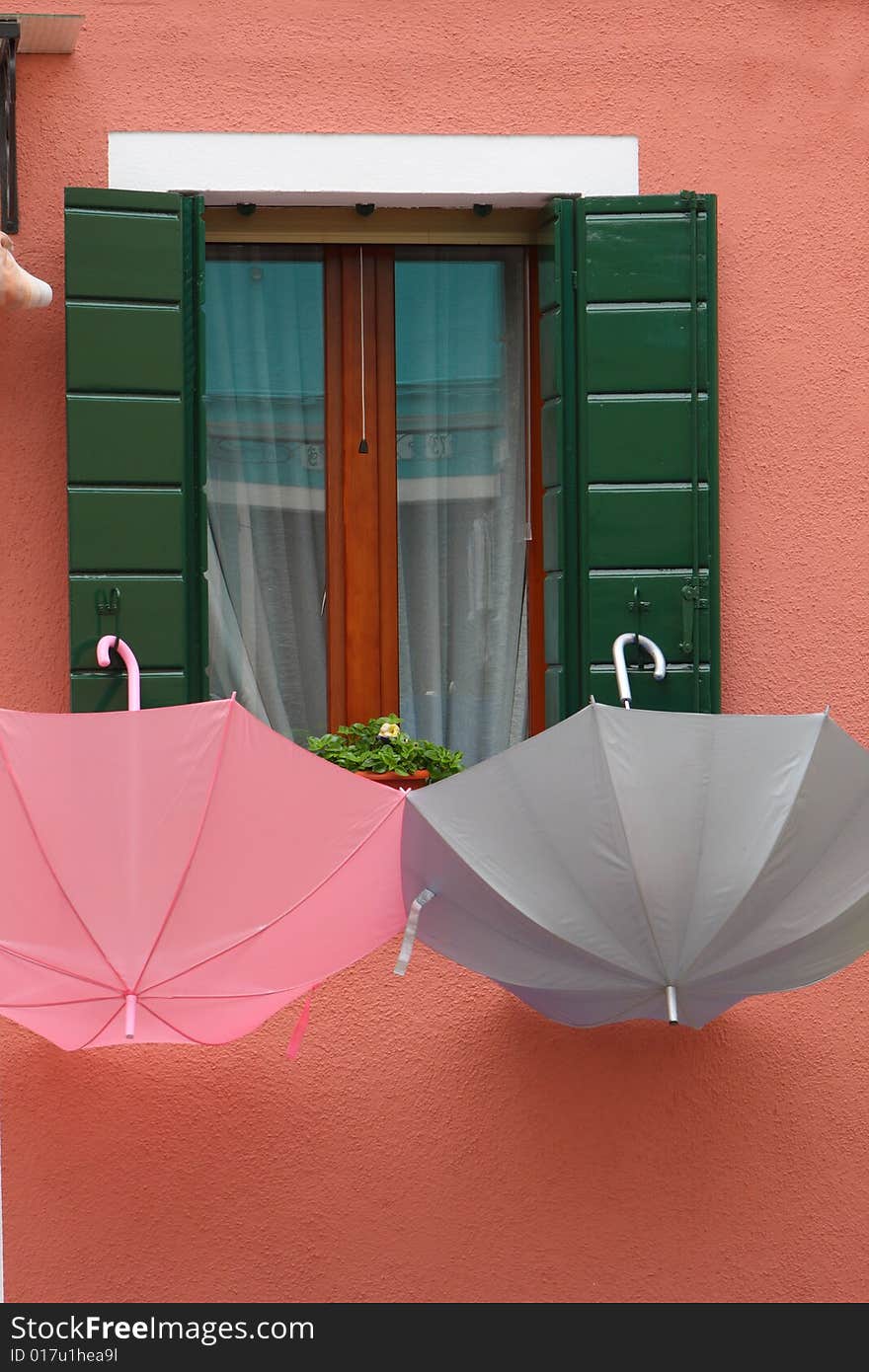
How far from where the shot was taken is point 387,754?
18.5 ft

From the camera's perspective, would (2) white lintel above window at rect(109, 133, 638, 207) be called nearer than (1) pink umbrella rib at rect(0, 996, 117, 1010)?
No

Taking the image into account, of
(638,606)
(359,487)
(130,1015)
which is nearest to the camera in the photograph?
(130,1015)

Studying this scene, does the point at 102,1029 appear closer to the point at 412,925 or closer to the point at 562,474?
the point at 412,925

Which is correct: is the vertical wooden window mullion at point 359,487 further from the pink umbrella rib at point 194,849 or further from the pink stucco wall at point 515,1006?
the pink umbrella rib at point 194,849

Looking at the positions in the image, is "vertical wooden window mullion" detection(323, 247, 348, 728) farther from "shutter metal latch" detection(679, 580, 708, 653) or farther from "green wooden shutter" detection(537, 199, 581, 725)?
"shutter metal latch" detection(679, 580, 708, 653)

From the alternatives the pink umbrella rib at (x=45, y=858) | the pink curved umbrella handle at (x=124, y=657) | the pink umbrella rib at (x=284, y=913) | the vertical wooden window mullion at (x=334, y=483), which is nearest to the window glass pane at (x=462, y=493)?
the vertical wooden window mullion at (x=334, y=483)

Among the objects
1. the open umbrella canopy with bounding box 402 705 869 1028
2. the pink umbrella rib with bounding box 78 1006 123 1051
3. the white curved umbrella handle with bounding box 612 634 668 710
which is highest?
the white curved umbrella handle with bounding box 612 634 668 710

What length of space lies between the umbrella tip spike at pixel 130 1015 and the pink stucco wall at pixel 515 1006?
1.11 metres

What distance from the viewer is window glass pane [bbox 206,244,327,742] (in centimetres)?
599

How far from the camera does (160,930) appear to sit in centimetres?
451

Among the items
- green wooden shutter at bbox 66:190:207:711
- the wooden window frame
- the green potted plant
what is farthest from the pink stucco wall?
the green potted plant

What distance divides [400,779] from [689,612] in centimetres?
98

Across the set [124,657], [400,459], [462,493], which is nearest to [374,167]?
[400,459]

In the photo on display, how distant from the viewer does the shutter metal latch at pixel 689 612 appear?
565 cm
